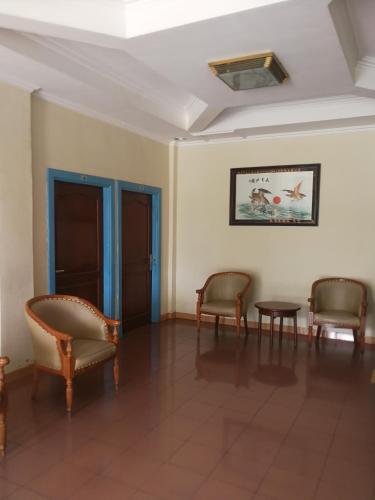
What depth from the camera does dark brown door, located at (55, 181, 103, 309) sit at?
431cm

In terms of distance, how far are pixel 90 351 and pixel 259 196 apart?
3.37 metres

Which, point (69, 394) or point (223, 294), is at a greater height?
point (223, 294)

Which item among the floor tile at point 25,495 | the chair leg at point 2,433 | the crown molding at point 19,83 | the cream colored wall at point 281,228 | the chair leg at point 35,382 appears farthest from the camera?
the cream colored wall at point 281,228

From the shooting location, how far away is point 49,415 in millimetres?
3121

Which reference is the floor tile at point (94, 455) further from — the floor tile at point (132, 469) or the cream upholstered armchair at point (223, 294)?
the cream upholstered armchair at point (223, 294)

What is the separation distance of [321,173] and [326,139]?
0.44 m

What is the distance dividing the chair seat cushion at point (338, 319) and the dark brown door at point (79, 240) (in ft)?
8.67

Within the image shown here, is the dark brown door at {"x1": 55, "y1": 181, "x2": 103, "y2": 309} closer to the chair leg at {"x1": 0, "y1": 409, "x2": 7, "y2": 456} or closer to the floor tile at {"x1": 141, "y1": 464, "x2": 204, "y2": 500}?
the chair leg at {"x1": 0, "y1": 409, "x2": 7, "y2": 456}

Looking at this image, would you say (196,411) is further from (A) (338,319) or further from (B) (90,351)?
(A) (338,319)

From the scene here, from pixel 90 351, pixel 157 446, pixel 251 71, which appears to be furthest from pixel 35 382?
pixel 251 71

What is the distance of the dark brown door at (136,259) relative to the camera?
17.7ft

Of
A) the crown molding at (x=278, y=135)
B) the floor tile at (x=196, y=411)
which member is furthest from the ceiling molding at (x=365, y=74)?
the floor tile at (x=196, y=411)

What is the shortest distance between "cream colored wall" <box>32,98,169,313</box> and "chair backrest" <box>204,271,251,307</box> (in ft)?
5.37

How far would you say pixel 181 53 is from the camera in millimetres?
3086
